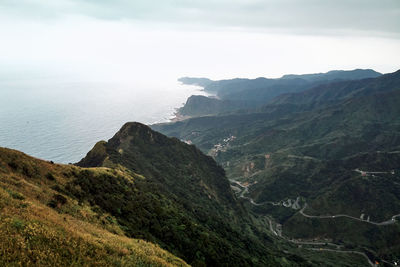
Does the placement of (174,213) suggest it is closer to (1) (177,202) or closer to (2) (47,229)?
(1) (177,202)

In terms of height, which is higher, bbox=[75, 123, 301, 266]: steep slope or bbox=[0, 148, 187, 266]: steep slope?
bbox=[0, 148, 187, 266]: steep slope

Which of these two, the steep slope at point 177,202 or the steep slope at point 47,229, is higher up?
the steep slope at point 47,229

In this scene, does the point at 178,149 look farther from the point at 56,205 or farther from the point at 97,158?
the point at 56,205

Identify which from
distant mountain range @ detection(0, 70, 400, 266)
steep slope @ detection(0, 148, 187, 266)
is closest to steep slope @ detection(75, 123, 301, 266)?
distant mountain range @ detection(0, 70, 400, 266)

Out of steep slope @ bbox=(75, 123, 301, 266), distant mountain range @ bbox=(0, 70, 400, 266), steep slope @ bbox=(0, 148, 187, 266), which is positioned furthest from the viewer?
steep slope @ bbox=(75, 123, 301, 266)

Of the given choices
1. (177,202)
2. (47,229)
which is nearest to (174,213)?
(177,202)

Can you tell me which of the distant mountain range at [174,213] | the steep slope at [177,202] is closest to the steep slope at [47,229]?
the distant mountain range at [174,213]

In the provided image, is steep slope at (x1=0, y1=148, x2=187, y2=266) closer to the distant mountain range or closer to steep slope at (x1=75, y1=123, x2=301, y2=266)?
the distant mountain range

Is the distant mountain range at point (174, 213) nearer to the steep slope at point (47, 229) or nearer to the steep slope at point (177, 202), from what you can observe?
the steep slope at point (47, 229)

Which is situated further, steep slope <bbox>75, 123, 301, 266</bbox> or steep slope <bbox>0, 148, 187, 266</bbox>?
steep slope <bbox>75, 123, 301, 266</bbox>
